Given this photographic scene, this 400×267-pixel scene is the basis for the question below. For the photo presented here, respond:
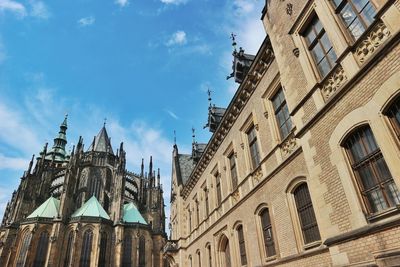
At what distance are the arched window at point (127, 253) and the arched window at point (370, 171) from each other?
50157 mm

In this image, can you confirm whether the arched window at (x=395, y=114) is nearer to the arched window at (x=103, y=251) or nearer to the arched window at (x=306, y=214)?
the arched window at (x=306, y=214)

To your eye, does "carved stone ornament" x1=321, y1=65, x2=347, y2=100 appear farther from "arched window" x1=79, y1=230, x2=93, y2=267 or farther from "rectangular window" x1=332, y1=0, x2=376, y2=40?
"arched window" x1=79, y1=230, x2=93, y2=267

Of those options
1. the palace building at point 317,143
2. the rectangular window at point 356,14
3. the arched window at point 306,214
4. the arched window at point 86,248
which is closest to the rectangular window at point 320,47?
the palace building at point 317,143

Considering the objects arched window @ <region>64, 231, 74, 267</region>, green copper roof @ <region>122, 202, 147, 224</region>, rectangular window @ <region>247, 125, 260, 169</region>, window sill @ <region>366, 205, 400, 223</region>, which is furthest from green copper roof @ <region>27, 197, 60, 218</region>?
window sill @ <region>366, 205, 400, 223</region>

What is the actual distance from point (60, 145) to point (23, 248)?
147 ft

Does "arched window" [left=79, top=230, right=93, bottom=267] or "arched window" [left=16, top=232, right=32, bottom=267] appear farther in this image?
"arched window" [left=79, top=230, right=93, bottom=267]

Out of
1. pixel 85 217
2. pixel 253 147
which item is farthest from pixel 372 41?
pixel 85 217

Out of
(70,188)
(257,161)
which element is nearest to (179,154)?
(257,161)

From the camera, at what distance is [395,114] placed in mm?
4996

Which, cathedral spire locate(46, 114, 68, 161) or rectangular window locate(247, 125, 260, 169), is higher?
cathedral spire locate(46, 114, 68, 161)

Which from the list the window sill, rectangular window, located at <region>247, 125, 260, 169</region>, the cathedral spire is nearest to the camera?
the window sill

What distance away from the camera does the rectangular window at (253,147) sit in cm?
1140

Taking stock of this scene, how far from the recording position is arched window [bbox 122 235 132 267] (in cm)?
4834

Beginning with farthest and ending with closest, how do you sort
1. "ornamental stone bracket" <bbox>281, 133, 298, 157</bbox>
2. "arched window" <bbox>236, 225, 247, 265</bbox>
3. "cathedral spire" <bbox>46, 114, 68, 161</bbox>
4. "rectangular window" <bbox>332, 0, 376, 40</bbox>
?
"cathedral spire" <bbox>46, 114, 68, 161</bbox>
"arched window" <bbox>236, 225, 247, 265</bbox>
"ornamental stone bracket" <bbox>281, 133, 298, 157</bbox>
"rectangular window" <bbox>332, 0, 376, 40</bbox>
